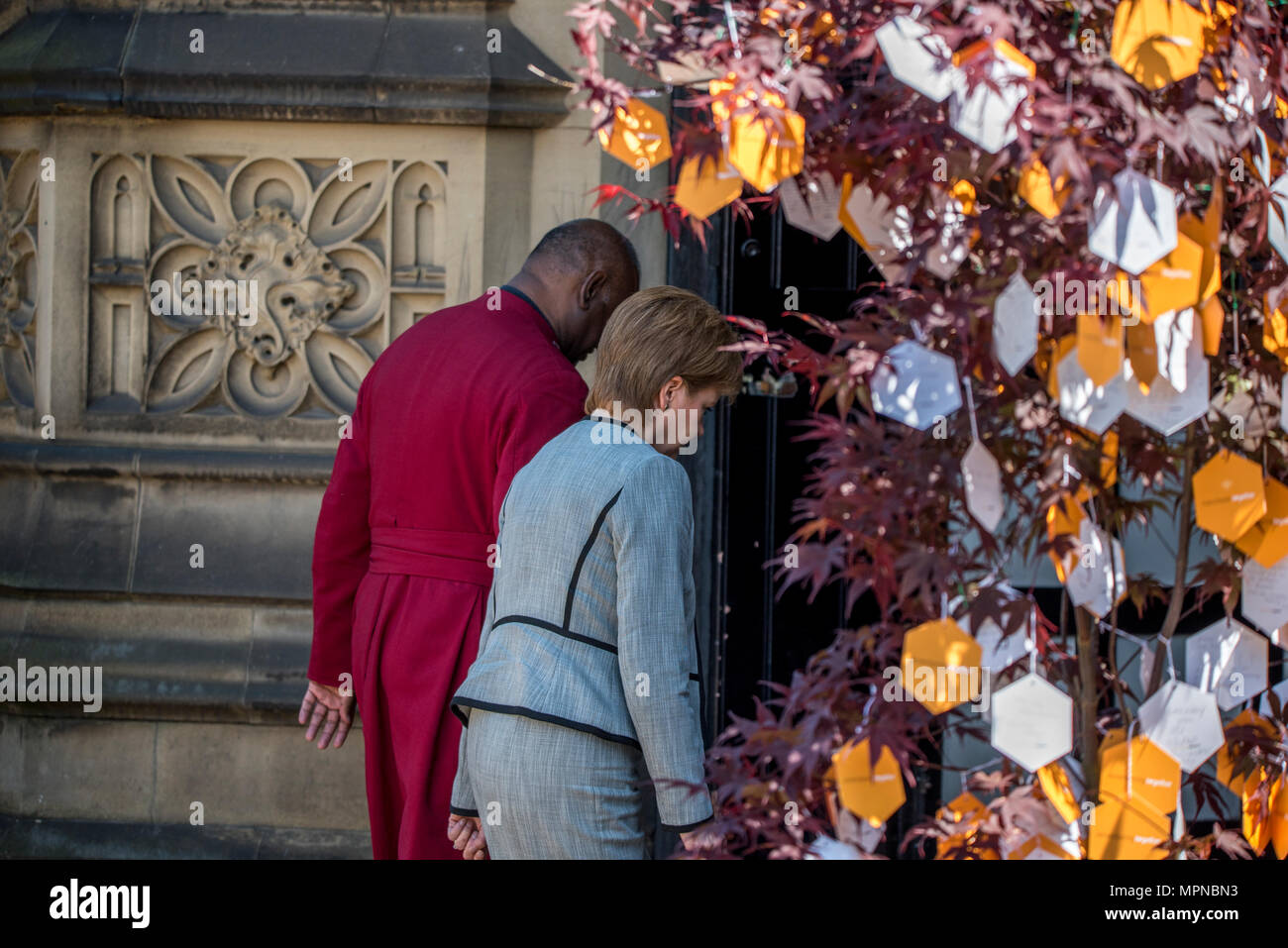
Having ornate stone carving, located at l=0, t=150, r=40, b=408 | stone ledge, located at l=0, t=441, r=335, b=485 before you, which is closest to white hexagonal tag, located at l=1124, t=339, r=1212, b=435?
stone ledge, located at l=0, t=441, r=335, b=485

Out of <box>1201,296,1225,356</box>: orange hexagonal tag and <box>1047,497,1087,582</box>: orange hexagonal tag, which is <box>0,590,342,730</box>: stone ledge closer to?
<box>1047,497,1087,582</box>: orange hexagonal tag

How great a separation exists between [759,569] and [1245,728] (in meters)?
2.14

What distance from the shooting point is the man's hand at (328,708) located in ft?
10.3

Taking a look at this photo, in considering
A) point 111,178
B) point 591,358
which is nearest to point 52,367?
point 111,178

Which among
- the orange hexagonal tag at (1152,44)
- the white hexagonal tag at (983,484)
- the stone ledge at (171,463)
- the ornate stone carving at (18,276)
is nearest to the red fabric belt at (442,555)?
the stone ledge at (171,463)

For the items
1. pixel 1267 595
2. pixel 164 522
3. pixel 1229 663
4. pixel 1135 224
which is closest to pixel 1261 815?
pixel 1229 663

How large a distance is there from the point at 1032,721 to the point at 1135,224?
2.34 feet

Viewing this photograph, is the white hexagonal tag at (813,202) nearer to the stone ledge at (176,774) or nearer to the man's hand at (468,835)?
the man's hand at (468,835)

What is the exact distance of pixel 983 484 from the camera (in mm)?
1946

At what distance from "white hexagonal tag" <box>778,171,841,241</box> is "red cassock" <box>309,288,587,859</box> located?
0.76 meters

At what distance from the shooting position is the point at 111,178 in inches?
156

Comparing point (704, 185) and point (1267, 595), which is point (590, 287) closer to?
point (704, 185)

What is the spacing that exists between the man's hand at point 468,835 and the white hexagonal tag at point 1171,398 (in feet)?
4.35
